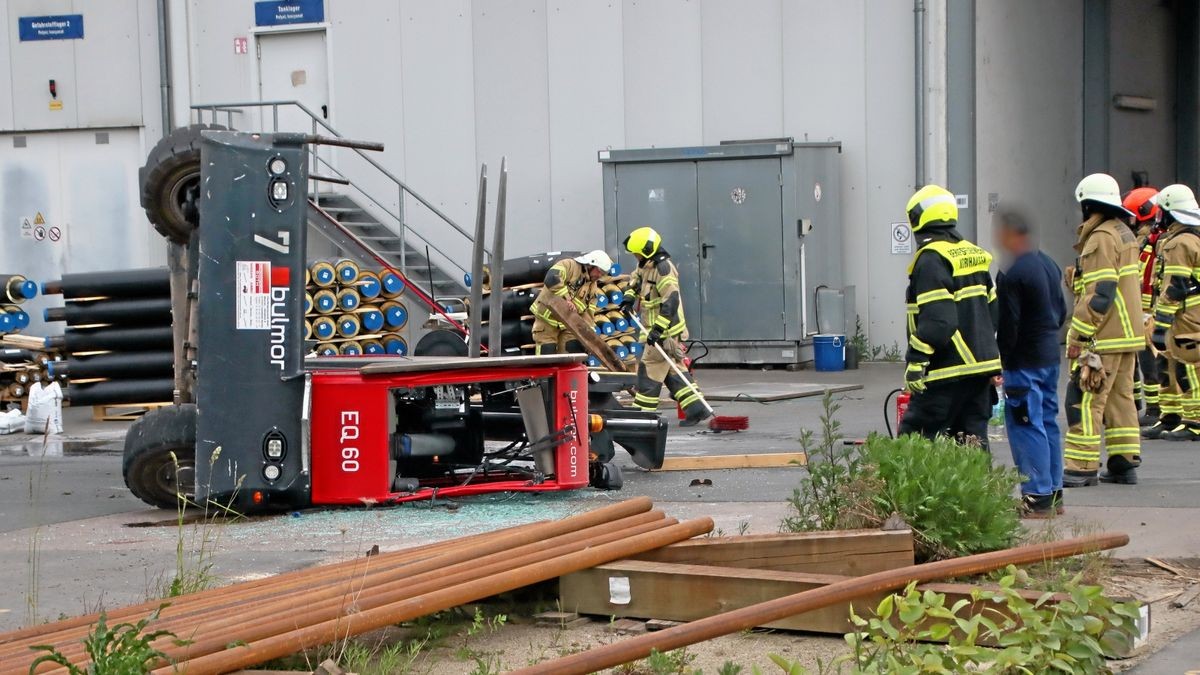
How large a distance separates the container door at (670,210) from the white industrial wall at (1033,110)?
3.96 m

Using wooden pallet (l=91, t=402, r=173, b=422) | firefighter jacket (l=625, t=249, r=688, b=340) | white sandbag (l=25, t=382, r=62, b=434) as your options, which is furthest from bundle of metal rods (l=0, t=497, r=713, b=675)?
wooden pallet (l=91, t=402, r=173, b=422)

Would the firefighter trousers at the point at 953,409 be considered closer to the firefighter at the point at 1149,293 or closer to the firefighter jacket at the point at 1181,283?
the firefighter jacket at the point at 1181,283

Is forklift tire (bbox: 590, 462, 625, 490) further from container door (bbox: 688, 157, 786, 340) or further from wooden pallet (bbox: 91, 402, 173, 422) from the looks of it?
container door (bbox: 688, 157, 786, 340)

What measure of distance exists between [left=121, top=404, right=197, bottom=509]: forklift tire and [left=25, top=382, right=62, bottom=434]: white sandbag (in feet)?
20.1

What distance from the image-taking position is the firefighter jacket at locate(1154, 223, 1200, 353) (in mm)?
11734

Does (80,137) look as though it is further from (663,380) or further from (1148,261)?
(1148,261)

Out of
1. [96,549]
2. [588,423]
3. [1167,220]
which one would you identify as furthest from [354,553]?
[1167,220]

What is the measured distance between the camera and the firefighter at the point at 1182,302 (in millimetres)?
11750

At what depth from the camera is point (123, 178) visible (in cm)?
2416

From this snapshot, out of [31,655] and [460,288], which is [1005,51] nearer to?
[460,288]

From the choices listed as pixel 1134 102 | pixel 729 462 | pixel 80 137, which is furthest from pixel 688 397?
pixel 80 137

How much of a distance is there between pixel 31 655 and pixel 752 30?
682 inches

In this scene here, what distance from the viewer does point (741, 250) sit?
20141mm

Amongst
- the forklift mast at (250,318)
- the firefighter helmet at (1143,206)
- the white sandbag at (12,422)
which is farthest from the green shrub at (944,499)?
the white sandbag at (12,422)
